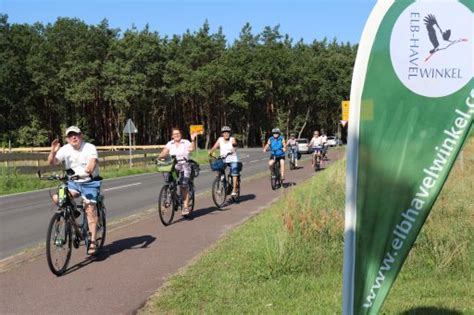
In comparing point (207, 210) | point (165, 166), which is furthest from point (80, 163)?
point (207, 210)

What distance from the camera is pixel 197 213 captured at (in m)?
12.1

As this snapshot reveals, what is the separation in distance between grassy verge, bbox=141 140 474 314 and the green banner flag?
1.93 m

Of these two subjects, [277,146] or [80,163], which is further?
[277,146]

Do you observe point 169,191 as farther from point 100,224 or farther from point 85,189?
point 85,189

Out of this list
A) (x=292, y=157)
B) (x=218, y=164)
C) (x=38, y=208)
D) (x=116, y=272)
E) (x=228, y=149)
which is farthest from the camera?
(x=292, y=157)

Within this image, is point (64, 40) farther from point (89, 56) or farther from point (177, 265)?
point (177, 265)

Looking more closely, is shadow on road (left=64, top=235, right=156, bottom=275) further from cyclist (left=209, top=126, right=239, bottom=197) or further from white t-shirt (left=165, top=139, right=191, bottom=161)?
cyclist (left=209, top=126, right=239, bottom=197)

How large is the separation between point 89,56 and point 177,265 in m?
67.9

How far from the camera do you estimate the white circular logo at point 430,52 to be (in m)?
2.82

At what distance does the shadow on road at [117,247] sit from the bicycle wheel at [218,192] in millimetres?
3661

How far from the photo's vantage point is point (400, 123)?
2895mm

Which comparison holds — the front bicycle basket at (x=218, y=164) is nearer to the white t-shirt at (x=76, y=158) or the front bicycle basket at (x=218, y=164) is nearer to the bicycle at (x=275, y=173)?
the bicycle at (x=275, y=173)

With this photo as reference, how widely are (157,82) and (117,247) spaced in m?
66.2

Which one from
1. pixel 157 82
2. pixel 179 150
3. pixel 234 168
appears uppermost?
pixel 157 82
